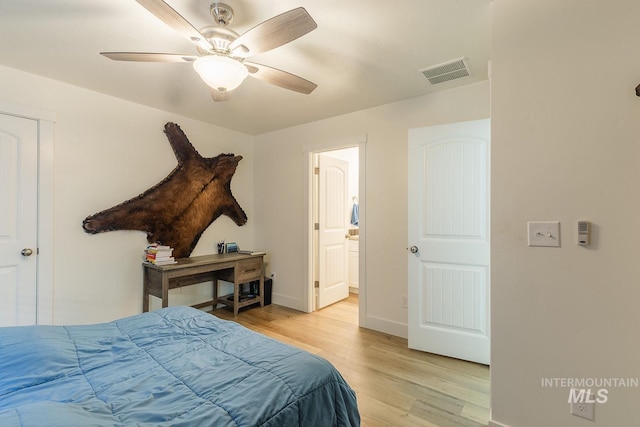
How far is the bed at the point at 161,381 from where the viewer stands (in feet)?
2.93

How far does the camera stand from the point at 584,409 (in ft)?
4.42

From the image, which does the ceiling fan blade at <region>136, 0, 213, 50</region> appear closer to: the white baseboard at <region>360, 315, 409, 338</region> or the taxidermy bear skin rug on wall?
the taxidermy bear skin rug on wall

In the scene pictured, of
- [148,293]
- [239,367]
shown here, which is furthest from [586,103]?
[148,293]

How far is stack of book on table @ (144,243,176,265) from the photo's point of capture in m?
2.92

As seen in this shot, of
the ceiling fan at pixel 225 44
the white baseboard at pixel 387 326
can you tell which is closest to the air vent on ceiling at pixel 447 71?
→ the ceiling fan at pixel 225 44

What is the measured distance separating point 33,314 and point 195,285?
1.42m

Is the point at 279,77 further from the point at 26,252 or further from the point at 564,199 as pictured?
the point at 26,252

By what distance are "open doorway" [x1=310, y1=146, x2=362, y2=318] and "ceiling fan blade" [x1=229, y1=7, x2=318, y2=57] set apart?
2140 mm

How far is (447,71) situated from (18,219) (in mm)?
3713

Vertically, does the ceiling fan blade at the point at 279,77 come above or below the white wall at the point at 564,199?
above

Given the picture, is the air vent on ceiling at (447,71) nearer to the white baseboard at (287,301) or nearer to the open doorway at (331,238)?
the open doorway at (331,238)

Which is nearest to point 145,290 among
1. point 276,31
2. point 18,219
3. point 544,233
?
point 18,219

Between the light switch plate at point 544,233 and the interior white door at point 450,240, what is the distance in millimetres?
906

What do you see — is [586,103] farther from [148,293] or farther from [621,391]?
[148,293]
